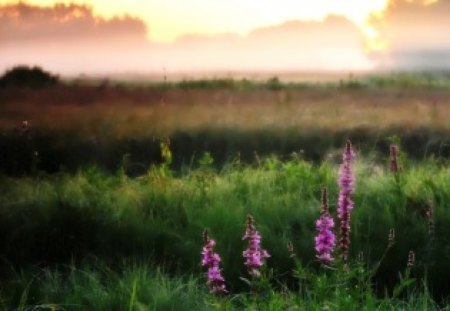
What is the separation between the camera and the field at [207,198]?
4453 mm

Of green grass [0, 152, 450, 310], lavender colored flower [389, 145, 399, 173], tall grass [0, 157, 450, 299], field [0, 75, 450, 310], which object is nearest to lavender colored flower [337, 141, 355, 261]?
field [0, 75, 450, 310]

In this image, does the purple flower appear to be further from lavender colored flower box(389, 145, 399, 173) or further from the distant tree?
the distant tree

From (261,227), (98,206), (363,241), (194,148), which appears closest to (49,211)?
(98,206)

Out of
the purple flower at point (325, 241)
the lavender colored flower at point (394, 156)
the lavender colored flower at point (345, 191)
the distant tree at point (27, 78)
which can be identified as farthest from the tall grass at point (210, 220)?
the distant tree at point (27, 78)

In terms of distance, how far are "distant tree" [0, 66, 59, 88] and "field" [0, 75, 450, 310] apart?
11 centimetres

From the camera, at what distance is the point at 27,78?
9336 millimetres

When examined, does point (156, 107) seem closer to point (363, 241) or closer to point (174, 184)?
point (174, 184)

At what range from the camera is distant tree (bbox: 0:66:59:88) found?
9.23m

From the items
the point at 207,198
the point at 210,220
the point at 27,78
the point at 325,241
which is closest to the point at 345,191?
the point at 325,241

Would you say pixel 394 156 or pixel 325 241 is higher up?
pixel 394 156

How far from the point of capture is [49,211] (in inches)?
238

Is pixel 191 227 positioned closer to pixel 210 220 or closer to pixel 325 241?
pixel 210 220

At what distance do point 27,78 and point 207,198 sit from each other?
373cm

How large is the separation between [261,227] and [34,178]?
2.58 meters
